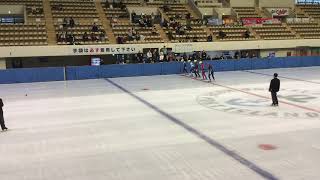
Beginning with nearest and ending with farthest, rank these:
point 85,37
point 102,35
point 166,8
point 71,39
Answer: point 71,39 < point 85,37 < point 102,35 < point 166,8

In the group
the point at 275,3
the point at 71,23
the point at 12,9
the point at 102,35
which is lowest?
the point at 102,35

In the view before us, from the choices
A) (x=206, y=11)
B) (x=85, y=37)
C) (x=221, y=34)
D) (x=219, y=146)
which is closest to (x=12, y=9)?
(x=85, y=37)

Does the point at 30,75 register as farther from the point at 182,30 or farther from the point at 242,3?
the point at 242,3

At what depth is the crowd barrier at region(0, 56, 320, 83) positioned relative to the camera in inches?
1116

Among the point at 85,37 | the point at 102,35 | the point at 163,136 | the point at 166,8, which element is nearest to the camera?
the point at 163,136

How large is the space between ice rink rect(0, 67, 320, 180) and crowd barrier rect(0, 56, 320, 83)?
783 cm

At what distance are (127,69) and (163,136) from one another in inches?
779

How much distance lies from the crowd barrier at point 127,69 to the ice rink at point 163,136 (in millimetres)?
7825

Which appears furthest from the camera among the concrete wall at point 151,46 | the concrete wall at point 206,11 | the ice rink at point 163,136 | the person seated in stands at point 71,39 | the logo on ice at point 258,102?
the concrete wall at point 206,11

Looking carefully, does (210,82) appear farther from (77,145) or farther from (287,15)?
(287,15)

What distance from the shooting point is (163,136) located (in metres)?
11.6

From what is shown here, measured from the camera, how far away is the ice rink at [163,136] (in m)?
8.60

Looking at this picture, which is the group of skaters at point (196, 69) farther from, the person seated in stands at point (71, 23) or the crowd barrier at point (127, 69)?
the person seated in stands at point (71, 23)

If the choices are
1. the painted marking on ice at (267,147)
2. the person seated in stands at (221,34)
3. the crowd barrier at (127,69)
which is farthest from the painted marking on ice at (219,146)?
the person seated in stands at (221,34)
